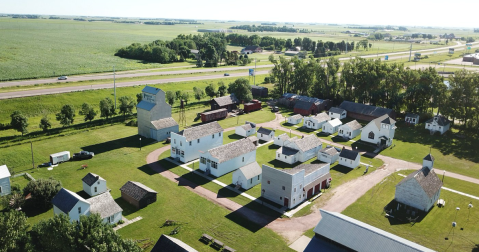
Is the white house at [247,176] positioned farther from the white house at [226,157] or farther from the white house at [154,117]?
the white house at [154,117]

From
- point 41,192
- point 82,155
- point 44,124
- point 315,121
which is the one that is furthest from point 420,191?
point 44,124

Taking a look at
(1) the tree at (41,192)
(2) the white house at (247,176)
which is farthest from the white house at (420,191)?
(1) the tree at (41,192)

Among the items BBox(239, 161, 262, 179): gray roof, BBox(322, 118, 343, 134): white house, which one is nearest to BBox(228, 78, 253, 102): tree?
BBox(322, 118, 343, 134): white house

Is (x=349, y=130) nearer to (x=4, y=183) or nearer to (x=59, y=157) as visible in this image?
(x=59, y=157)

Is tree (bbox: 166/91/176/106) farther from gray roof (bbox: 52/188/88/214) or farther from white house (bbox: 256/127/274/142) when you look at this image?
gray roof (bbox: 52/188/88/214)

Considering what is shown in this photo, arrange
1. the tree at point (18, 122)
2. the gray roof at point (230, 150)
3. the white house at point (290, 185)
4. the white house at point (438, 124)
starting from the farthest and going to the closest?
1. the white house at point (438, 124)
2. the tree at point (18, 122)
3. the gray roof at point (230, 150)
4. the white house at point (290, 185)

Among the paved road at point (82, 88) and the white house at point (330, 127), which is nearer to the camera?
the white house at point (330, 127)

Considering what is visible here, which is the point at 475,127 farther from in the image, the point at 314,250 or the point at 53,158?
the point at 53,158
